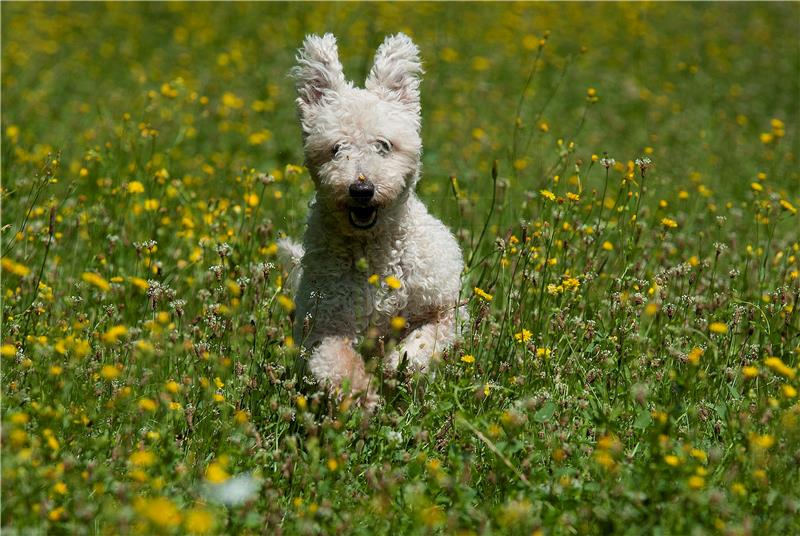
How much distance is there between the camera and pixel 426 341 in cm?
530

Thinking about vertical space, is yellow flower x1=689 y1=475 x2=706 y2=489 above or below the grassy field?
above

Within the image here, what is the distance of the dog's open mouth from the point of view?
508 cm

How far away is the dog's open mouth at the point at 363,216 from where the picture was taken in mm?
5082

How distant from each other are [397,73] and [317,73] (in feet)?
1.29

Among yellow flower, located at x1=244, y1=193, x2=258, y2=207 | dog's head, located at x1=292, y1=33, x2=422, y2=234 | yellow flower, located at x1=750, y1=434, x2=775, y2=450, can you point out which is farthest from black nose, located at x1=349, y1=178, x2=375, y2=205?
yellow flower, located at x1=750, y1=434, x2=775, y2=450

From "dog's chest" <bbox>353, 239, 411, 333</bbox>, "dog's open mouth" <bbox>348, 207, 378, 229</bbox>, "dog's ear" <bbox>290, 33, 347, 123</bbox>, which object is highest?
"dog's ear" <bbox>290, 33, 347, 123</bbox>

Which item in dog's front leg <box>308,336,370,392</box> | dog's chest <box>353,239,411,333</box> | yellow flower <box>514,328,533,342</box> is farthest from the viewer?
dog's chest <box>353,239,411,333</box>

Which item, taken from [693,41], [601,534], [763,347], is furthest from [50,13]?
[601,534]

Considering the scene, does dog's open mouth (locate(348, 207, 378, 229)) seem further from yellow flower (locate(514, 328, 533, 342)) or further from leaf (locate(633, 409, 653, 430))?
leaf (locate(633, 409, 653, 430))

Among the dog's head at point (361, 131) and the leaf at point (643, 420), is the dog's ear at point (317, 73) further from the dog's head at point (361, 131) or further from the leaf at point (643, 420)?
the leaf at point (643, 420)

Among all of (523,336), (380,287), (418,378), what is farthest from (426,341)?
(523,336)

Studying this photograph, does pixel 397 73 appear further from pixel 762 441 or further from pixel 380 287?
pixel 762 441

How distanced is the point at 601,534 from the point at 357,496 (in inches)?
35.7

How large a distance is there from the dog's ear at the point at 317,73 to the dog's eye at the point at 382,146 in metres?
0.43
